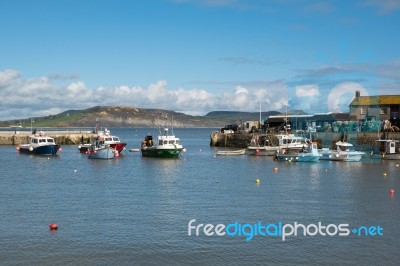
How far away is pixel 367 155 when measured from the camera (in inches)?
2549

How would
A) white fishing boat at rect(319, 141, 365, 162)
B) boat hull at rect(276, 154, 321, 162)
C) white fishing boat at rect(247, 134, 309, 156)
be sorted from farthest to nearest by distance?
1. white fishing boat at rect(247, 134, 309, 156)
2. white fishing boat at rect(319, 141, 365, 162)
3. boat hull at rect(276, 154, 321, 162)

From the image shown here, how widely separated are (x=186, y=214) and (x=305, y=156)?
33.8 meters

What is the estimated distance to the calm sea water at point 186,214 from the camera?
66.3ft

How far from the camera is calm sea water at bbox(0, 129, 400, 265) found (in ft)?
66.3

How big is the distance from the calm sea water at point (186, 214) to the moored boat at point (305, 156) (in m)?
8.26

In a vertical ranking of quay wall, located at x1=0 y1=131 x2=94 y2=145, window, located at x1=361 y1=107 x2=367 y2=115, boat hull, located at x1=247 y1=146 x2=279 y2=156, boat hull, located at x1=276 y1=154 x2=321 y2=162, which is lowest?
boat hull, located at x1=276 y1=154 x2=321 y2=162

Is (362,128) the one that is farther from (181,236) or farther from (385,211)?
(181,236)

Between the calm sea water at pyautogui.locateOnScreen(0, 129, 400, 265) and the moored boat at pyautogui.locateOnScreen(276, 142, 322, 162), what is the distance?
8.26 m

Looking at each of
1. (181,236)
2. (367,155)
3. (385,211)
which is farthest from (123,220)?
(367,155)

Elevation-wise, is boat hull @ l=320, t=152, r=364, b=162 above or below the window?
below

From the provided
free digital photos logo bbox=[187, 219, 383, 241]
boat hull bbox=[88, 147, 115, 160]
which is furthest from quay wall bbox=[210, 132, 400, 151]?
free digital photos logo bbox=[187, 219, 383, 241]

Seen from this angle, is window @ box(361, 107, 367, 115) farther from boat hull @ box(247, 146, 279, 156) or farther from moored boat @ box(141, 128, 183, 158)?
moored boat @ box(141, 128, 183, 158)

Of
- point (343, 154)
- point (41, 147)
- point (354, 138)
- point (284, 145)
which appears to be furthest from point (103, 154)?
point (354, 138)

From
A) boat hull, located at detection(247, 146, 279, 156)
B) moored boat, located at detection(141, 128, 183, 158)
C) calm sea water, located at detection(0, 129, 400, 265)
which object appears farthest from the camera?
boat hull, located at detection(247, 146, 279, 156)
